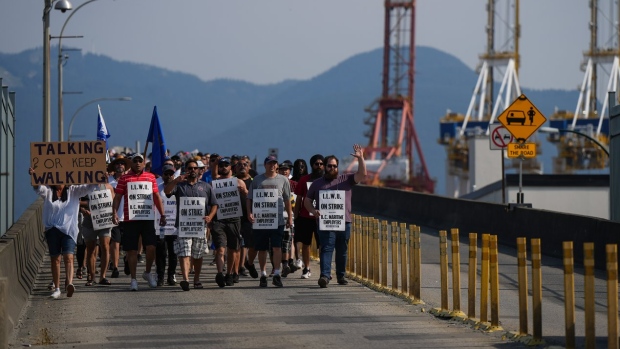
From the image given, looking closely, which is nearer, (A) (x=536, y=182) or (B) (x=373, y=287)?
(B) (x=373, y=287)

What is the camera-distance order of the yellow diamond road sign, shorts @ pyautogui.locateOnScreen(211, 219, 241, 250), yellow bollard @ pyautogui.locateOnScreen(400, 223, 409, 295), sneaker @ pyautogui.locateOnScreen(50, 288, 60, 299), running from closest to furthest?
sneaker @ pyautogui.locateOnScreen(50, 288, 60, 299) < yellow bollard @ pyautogui.locateOnScreen(400, 223, 409, 295) < shorts @ pyautogui.locateOnScreen(211, 219, 241, 250) < the yellow diamond road sign

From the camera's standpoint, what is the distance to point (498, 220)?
93.8 feet

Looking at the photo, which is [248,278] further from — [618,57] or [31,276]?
[618,57]

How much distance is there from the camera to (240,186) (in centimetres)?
1880

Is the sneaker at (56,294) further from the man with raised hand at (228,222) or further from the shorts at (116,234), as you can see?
the shorts at (116,234)

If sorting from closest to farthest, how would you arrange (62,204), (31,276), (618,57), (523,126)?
(62,204), (31,276), (523,126), (618,57)

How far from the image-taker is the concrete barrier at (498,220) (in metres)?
22.2

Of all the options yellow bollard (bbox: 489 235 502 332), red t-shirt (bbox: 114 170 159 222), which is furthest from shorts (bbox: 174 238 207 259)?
yellow bollard (bbox: 489 235 502 332)

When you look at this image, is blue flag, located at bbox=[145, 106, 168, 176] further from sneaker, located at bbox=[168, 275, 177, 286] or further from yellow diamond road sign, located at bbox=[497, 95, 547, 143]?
yellow diamond road sign, located at bbox=[497, 95, 547, 143]

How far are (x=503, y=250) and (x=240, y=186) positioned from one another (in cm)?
900

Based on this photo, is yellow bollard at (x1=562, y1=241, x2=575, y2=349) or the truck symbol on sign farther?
the truck symbol on sign

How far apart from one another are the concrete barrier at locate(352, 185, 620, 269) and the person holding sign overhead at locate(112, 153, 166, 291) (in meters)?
7.19

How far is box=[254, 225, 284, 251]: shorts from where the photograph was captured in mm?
18453

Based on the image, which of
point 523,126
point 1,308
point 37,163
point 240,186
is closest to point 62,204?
point 37,163
